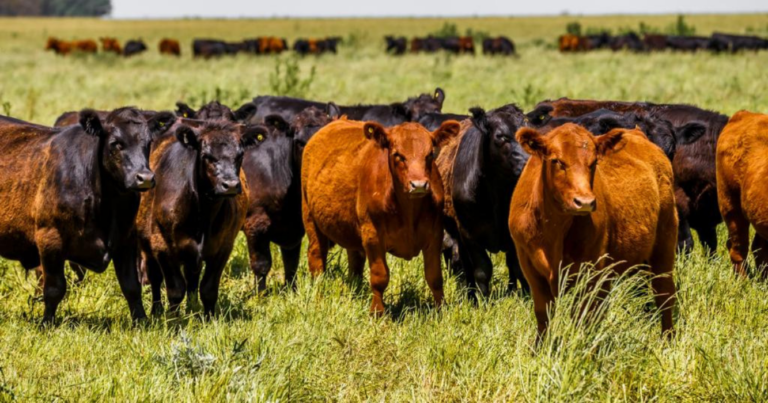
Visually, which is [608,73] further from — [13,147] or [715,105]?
[13,147]

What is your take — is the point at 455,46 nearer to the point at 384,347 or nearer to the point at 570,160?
the point at 384,347

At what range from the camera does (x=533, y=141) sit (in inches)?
221

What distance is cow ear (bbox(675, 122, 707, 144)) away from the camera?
28.4 ft

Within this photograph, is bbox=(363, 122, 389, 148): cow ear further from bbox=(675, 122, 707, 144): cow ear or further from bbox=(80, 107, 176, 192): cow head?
bbox=(675, 122, 707, 144): cow ear

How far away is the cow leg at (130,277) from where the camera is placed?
283 inches

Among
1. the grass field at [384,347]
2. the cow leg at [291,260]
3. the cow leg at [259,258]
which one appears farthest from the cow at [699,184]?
the cow leg at [259,258]

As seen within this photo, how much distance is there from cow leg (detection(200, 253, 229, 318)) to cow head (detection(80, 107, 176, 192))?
96cm

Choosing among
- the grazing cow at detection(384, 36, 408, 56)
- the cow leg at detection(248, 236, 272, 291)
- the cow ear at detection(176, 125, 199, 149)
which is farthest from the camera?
the grazing cow at detection(384, 36, 408, 56)

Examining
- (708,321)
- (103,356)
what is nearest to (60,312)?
(103,356)

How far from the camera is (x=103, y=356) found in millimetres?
5996

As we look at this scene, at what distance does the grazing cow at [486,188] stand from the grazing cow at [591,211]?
3.76 feet

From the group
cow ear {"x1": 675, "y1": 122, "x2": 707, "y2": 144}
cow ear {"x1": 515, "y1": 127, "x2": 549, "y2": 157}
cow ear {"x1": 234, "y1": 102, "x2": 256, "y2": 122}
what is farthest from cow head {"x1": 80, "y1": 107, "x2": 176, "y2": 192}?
cow ear {"x1": 675, "y1": 122, "x2": 707, "y2": 144}

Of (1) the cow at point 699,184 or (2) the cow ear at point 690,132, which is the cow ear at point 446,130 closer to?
(1) the cow at point 699,184

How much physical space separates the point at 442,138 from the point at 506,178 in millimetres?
602
